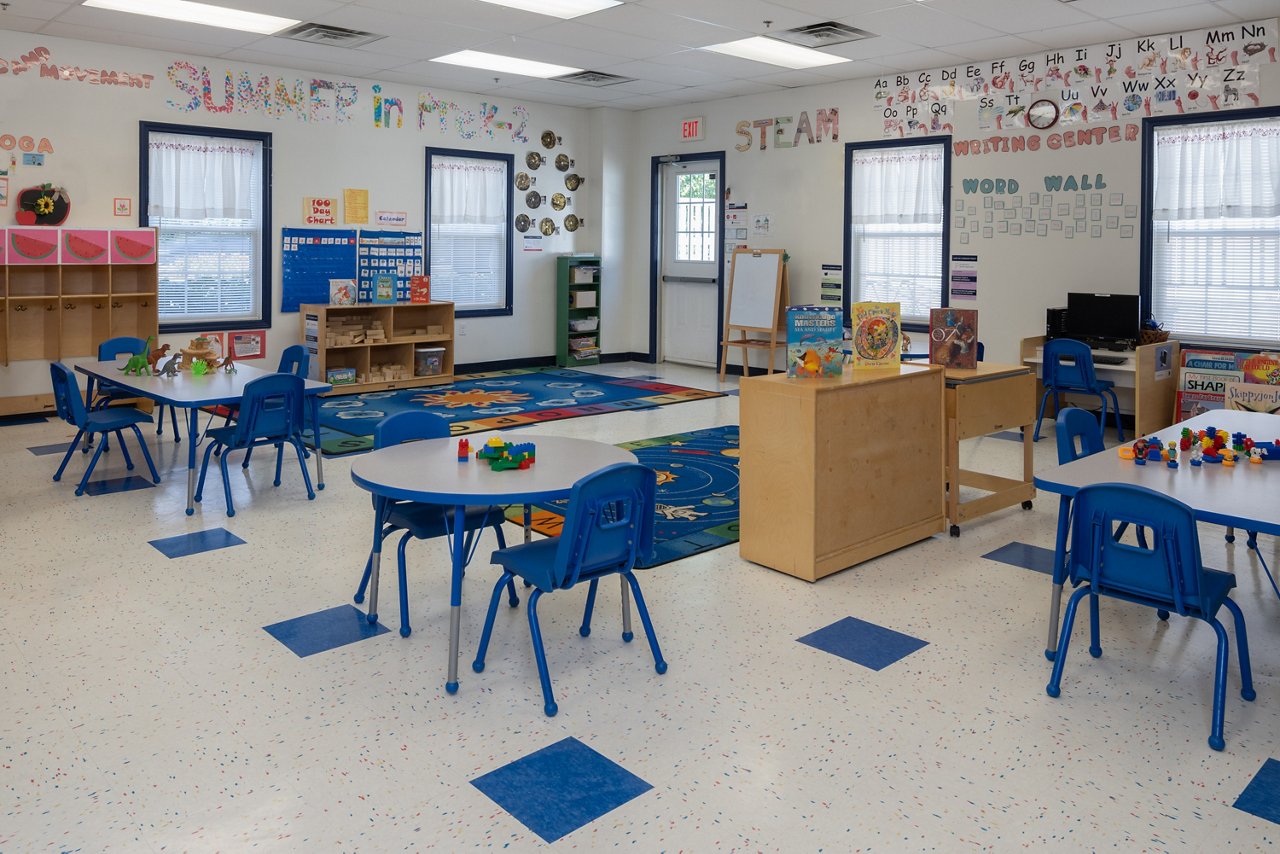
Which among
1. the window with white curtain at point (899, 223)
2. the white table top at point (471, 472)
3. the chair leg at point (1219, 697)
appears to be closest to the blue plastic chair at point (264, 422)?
the white table top at point (471, 472)

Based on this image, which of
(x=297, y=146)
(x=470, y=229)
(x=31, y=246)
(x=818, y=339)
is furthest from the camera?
(x=470, y=229)

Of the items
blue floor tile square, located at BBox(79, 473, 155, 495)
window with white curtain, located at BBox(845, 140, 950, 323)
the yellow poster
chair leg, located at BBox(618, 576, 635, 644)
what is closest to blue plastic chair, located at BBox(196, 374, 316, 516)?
blue floor tile square, located at BBox(79, 473, 155, 495)

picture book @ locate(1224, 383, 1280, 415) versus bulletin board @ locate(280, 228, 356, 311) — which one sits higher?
bulletin board @ locate(280, 228, 356, 311)

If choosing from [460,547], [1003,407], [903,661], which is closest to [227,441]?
[460,547]

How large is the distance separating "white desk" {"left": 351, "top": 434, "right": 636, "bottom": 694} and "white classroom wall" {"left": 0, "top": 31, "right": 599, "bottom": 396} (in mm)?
5766

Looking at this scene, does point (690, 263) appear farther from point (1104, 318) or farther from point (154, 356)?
point (154, 356)

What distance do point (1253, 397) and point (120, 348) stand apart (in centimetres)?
739

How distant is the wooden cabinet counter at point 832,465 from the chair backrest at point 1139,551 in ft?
4.17

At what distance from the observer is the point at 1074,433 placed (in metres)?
3.93

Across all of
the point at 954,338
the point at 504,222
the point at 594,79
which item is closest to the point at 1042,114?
the point at 954,338

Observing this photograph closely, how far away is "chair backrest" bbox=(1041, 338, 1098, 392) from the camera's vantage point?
23.6ft

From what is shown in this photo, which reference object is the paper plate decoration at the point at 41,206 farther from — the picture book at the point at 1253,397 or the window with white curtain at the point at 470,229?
the picture book at the point at 1253,397

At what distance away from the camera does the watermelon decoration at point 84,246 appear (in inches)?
299

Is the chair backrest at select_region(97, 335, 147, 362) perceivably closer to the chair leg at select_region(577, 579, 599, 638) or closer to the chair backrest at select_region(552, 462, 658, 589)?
the chair leg at select_region(577, 579, 599, 638)
